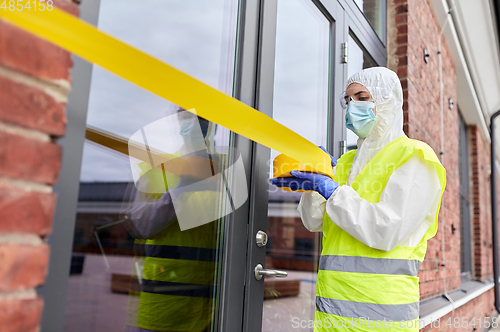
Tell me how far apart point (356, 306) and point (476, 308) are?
4462 millimetres

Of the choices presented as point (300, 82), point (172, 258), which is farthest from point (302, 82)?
point (172, 258)

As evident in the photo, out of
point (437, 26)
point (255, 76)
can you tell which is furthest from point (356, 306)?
point (437, 26)

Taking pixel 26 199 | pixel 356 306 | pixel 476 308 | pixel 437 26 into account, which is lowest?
pixel 476 308

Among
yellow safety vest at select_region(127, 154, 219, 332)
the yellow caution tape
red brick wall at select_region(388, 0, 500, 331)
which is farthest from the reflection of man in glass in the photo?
red brick wall at select_region(388, 0, 500, 331)

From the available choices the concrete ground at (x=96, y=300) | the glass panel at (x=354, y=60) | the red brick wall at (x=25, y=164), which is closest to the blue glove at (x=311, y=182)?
the concrete ground at (x=96, y=300)

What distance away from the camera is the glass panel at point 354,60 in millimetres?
2428

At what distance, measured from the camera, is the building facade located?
65 centimetres

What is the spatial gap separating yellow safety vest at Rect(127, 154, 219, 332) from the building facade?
0.04ft

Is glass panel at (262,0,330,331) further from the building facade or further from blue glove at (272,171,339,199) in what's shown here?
blue glove at (272,171,339,199)

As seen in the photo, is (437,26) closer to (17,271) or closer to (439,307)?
Answer: (439,307)

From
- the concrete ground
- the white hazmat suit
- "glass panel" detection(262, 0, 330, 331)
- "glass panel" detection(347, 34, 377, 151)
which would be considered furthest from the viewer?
"glass panel" detection(347, 34, 377, 151)

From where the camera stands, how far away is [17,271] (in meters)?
0.63

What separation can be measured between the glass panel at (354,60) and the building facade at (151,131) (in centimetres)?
1

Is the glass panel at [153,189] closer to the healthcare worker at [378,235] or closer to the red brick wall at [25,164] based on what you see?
the red brick wall at [25,164]
